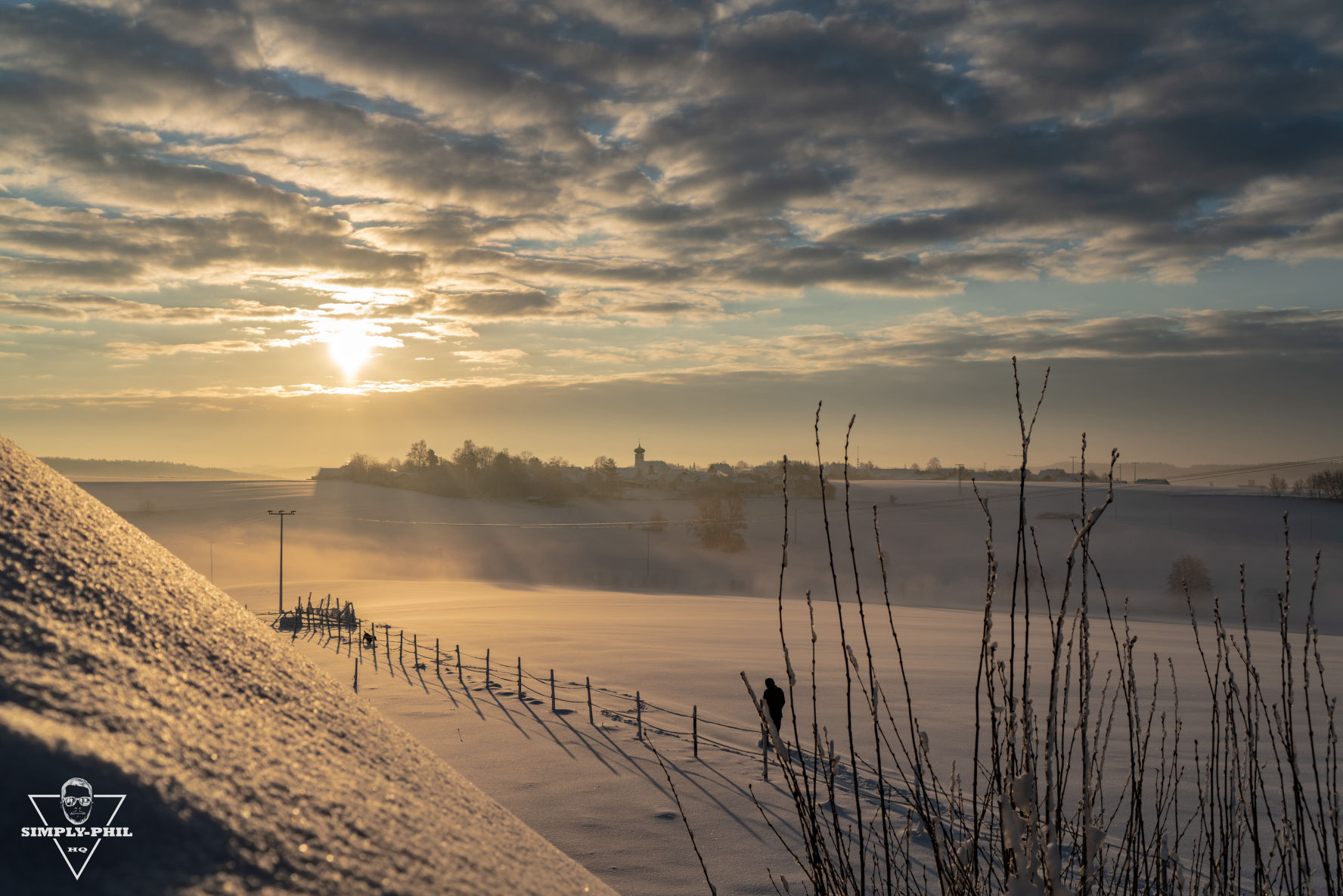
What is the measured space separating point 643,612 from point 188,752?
46640 millimetres

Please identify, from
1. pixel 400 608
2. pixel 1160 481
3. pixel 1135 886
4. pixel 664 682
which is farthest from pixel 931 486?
pixel 1135 886

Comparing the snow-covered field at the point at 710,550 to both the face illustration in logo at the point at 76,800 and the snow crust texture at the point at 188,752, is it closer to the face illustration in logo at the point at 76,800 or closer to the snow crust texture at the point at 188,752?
the snow crust texture at the point at 188,752

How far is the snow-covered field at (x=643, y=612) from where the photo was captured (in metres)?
11.1

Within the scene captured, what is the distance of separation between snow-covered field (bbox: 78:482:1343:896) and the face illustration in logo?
6.88 feet

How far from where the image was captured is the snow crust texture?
1088 mm

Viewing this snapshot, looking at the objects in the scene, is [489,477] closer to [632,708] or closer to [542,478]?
[542,478]

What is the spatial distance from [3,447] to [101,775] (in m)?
1.29

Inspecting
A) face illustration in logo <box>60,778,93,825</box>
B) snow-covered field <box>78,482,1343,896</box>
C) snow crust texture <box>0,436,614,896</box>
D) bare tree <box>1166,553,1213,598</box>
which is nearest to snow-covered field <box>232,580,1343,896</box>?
snow-covered field <box>78,482,1343,896</box>

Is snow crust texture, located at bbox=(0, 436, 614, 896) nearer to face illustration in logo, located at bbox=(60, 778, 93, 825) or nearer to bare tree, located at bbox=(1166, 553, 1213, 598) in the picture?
face illustration in logo, located at bbox=(60, 778, 93, 825)

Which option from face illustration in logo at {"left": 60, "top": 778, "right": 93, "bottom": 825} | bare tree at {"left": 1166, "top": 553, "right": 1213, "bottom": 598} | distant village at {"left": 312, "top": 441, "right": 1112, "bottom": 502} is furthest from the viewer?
distant village at {"left": 312, "top": 441, "right": 1112, "bottom": 502}

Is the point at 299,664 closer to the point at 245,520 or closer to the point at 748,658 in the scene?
the point at 748,658

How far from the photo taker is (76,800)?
41.8 inches

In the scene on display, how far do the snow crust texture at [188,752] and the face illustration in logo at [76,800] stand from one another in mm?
18

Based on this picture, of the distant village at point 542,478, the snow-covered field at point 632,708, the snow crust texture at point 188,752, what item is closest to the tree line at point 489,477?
the distant village at point 542,478
